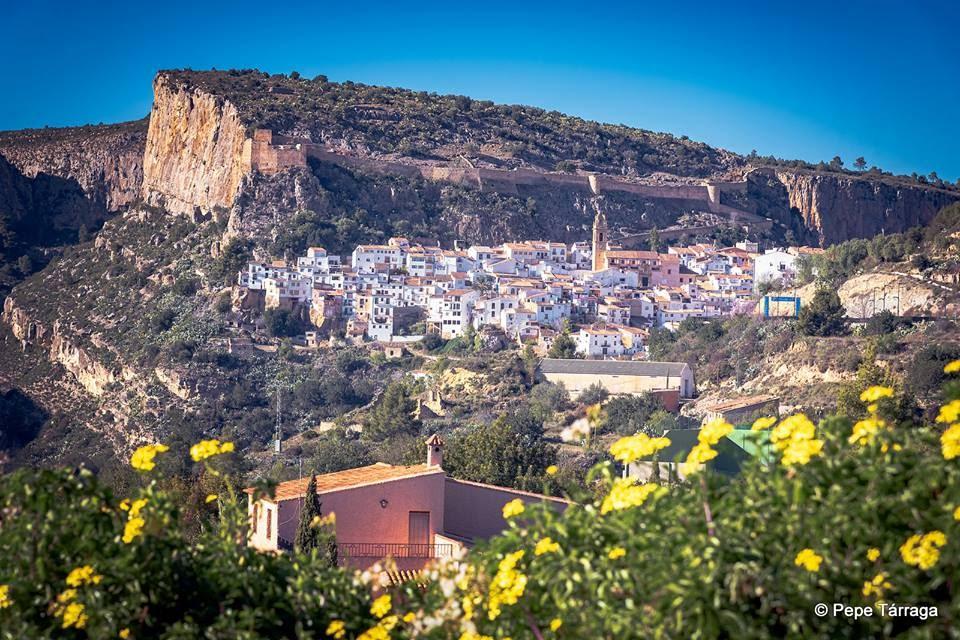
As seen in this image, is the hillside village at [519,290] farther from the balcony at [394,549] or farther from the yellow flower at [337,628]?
the yellow flower at [337,628]

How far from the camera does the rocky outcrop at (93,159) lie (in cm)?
7000

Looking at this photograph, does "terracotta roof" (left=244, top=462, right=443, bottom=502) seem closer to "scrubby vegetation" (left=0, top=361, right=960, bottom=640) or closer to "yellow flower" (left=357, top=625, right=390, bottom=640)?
"scrubby vegetation" (left=0, top=361, right=960, bottom=640)

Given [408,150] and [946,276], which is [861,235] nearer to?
[408,150]

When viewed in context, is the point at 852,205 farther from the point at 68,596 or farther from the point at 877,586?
the point at 68,596

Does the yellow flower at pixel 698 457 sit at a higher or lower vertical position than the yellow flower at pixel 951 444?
lower

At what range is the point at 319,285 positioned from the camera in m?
51.0

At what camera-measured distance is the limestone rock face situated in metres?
59.4

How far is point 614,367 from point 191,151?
30005 mm

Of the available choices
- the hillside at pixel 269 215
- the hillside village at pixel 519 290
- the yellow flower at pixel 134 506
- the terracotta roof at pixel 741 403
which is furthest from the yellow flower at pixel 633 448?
the hillside village at pixel 519 290

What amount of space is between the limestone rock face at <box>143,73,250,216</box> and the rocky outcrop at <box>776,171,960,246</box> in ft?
104

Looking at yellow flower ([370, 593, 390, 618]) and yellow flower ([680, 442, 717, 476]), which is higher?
yellow flower ([680, 442, 717, 476])

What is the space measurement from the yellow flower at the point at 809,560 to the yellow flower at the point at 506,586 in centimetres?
93

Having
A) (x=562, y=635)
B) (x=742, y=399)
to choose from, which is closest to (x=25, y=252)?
(x=742, y=399)

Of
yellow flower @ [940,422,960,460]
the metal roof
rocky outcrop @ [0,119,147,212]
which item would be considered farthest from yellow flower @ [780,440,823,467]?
rocky outcrop @ [0,119,147,212]
